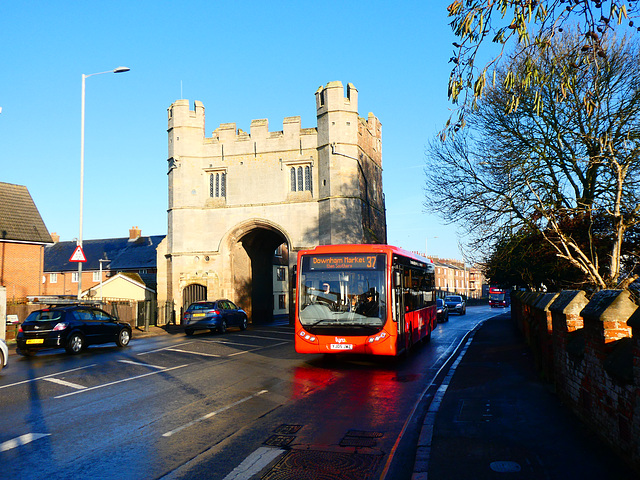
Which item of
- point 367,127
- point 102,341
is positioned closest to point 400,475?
point 102,341

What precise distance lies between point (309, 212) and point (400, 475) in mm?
29675

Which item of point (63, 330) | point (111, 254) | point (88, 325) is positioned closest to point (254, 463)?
point (63, 330)

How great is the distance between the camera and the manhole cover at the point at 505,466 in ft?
17.2

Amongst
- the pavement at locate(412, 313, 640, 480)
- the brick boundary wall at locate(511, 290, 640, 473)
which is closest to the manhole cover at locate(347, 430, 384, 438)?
the pavement at locate(412, 313, 640, 480)

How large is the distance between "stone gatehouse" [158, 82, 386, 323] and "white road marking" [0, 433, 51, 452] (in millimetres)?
27198

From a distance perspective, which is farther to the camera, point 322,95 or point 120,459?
point 322,95

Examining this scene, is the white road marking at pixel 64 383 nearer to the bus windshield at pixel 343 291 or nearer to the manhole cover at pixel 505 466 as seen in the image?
the bus windshield at pixel 343 291

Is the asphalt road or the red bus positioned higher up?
the red bus

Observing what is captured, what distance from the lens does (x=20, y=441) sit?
6680mm

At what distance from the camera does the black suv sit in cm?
1634

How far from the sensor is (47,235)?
1350 inches

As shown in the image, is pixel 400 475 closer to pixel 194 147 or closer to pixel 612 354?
pixel 612 354

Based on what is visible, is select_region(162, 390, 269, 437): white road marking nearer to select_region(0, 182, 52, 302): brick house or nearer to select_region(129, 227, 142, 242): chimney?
select_region(0, 182, 52, 302): brick house

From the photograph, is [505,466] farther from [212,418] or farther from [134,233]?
[134,233]
